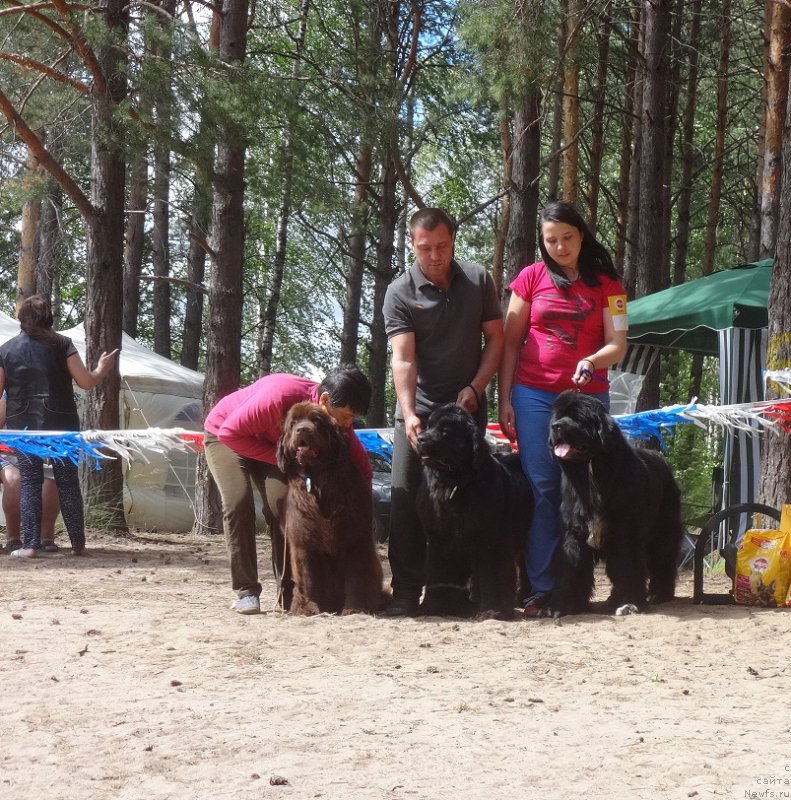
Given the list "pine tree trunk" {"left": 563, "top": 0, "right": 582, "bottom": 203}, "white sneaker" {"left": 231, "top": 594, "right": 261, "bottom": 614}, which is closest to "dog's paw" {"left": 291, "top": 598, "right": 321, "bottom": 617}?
"white sneaker" {"left": 231, "top": 594, "right": 261, "bottom": 614}

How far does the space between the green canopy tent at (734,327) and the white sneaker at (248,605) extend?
4.48 m

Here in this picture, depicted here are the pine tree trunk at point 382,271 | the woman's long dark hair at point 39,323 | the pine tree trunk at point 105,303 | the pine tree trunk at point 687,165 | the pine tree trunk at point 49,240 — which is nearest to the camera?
the woman's long dark hair at point 39,323

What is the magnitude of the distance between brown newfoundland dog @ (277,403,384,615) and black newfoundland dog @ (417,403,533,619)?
33 centimetres

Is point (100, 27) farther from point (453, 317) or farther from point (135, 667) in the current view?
point (135, 667)

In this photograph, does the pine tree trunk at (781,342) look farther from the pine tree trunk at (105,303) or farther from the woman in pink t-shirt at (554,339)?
the pine tree trunk at (105,303)

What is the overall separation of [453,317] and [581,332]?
659 mm

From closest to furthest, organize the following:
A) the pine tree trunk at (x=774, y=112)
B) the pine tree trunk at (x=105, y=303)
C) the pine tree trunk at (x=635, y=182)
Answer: the pine tree trunk at (x=105, y=303)
the pine tree trunk at (x=774, y=112)
the pine tree trunk at (x=635, y=182)

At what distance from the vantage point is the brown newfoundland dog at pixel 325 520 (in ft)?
16.9

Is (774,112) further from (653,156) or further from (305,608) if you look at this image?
(305,608)

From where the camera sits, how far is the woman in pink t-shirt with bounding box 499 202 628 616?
536 centimetres

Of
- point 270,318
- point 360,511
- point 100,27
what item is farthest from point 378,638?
point 270,318

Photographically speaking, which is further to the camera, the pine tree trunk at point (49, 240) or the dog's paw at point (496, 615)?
the pine tree trunk at point (49, 240)

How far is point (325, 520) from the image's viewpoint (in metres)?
5.24

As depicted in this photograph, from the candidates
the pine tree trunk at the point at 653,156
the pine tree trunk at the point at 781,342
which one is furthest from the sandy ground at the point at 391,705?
the pine tree trunk at the point at 653,156
